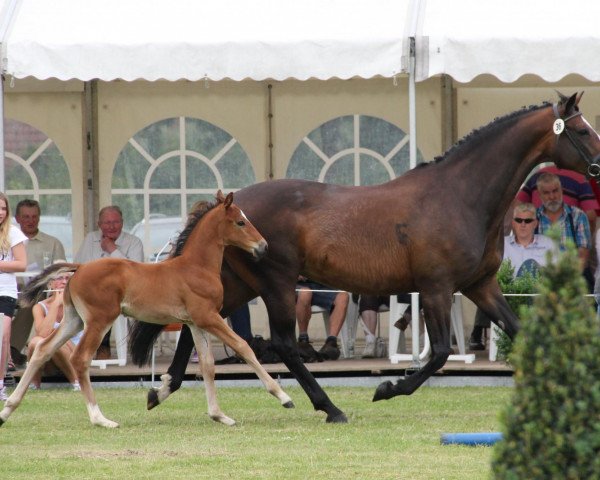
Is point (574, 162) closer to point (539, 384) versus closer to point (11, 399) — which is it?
point (11, 399)

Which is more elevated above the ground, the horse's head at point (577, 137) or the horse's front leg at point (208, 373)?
the horse's head at point (577, 137)

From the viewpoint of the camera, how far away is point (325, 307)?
12477 millimetres

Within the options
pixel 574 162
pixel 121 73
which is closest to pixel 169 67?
pixel 121 73

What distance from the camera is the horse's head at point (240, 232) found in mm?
8492

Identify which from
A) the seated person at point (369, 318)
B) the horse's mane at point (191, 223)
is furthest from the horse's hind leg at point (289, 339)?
the seated person at point (369, 318)

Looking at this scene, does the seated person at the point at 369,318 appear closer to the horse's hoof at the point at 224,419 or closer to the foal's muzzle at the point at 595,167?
the horse's hoof at the point at 224,419

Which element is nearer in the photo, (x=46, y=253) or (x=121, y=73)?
(x=121, y=73)

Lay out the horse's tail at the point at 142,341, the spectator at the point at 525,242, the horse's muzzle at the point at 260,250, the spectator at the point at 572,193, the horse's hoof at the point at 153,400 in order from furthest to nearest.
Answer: the spectator at the point at 572,193 → the spectator at the point at 525,242 → the horse's tail at the point at 142,341 → the horse's hoof at the point at 153,400 → the horse's muzzle at the point at 260,250

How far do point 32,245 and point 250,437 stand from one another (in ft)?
17.9

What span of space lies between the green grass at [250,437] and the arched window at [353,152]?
3.16 metres

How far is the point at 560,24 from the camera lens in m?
10.2

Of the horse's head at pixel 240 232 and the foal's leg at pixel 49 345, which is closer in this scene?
the horse's head at pixel 240 232

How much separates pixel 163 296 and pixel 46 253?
14.4ft

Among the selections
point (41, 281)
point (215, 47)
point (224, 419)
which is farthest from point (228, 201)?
point (215, 47)
